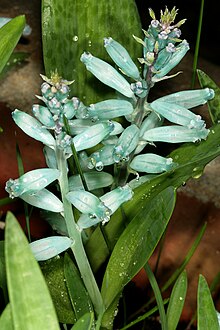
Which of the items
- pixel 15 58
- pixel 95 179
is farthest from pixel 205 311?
pixel 15 58

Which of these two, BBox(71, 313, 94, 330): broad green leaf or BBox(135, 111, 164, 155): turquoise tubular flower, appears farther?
BBox(135, 111, 164, 155): turquoise tubular flower

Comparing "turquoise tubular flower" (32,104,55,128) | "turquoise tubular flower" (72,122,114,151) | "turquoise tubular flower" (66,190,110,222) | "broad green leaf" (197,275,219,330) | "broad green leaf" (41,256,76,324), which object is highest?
"turquoise tubular flower" (32,104,55,128)

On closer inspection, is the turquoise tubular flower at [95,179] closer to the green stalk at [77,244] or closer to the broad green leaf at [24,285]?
the green stalk at [77,244]

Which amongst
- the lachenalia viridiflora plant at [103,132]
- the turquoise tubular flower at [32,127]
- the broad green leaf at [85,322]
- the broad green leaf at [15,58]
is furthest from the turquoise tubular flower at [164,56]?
the broad green leaf at [15,58]

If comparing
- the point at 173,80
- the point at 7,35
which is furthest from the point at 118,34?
the point at 173,80

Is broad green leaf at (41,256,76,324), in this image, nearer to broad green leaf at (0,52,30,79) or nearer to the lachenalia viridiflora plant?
the lachenalia viridiflora plant

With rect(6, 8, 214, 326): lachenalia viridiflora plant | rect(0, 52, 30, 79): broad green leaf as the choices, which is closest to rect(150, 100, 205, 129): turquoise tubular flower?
rect(6, 8, 214, 326): lachenalia viridiflora plant
